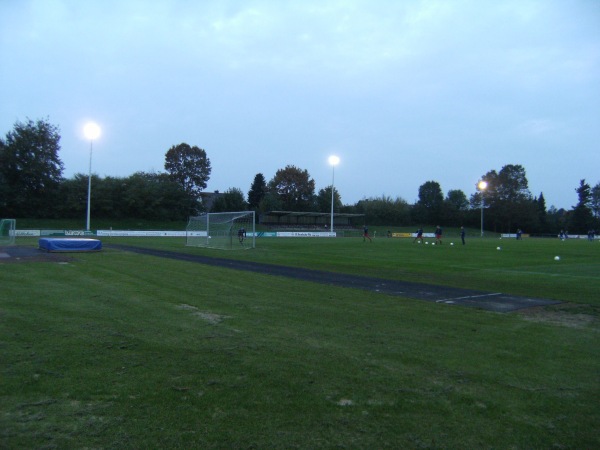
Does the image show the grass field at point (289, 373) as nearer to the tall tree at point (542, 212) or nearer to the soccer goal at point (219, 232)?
the soccer goal at point (219, 232)

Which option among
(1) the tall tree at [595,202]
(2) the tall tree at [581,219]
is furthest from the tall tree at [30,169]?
(1) the tall tree at [595,202]

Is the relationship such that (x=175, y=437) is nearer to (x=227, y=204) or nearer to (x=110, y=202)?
(x=110, y=202)

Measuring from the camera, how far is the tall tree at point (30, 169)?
209 ft

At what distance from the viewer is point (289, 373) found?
17.6ft

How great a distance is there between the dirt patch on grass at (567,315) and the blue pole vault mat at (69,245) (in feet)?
75.4

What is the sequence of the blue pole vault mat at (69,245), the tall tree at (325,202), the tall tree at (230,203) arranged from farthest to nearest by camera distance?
the tall tree at (325,202) < the tall tree at (230,203) < the blue pole vault mat at (69,245)

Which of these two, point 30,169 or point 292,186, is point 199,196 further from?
point 30,169

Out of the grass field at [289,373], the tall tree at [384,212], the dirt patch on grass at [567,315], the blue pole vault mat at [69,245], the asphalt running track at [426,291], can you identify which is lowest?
the asphalt running track at [426,291]

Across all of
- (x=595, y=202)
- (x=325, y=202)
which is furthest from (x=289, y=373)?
(x=595, y=202)

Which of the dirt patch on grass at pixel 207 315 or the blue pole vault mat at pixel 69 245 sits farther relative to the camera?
the blue pole vault mat at pixel 69 245

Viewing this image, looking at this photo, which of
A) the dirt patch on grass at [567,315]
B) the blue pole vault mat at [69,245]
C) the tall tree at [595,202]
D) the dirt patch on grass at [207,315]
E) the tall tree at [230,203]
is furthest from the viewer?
the tall tree at [595,202]

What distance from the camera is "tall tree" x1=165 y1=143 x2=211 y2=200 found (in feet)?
294

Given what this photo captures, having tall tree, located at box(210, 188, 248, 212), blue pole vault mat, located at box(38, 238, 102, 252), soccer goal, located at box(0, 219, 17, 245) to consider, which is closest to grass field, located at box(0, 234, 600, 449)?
blue pole vault mat, located at box(38, 238, 102, 252)

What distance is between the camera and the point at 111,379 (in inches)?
196
